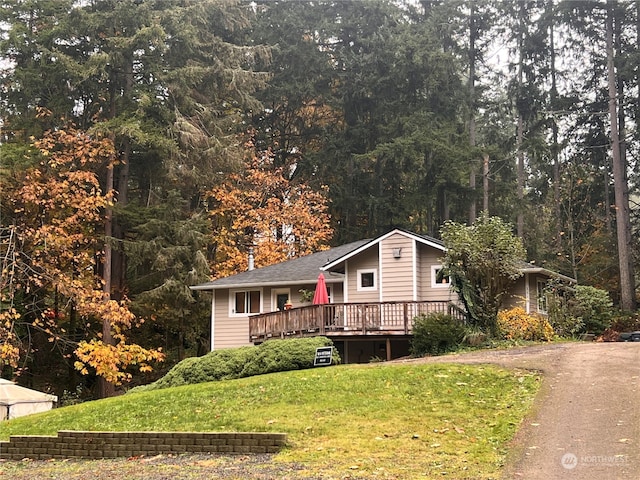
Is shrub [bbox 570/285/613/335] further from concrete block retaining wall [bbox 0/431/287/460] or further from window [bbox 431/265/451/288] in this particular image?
concrete block retaining wall [bbox 0/431/287/460]

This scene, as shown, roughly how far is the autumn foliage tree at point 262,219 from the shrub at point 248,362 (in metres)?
13.2

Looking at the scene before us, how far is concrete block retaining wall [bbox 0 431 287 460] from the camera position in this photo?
11.6m

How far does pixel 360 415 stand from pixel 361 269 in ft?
42.4

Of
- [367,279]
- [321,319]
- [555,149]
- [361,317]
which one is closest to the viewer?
[361,317]

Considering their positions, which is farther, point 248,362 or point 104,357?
point 104,357

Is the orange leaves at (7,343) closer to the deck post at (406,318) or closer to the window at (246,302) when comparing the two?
the window at (246,302)

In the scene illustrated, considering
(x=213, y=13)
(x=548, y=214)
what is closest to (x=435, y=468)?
(x=213, y=13)

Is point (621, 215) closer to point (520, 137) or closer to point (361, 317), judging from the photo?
point (520, 137)

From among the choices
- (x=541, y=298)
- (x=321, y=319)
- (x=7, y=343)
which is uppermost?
(x=541, y=298)

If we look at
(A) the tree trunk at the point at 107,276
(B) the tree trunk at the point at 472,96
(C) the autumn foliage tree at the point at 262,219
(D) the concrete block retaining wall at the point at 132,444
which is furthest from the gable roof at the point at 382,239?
(B) the tree trunk at the point at 472,96

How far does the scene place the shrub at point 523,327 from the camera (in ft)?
70.7

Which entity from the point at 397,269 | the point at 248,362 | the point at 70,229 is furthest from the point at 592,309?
the point at 70,229

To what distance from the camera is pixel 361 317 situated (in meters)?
22.6

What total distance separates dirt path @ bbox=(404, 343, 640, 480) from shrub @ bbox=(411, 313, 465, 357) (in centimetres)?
217
